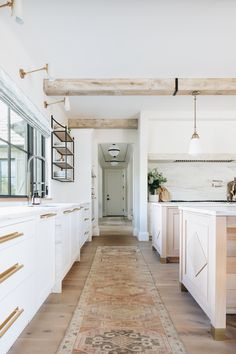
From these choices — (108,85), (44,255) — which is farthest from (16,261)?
(108,85)

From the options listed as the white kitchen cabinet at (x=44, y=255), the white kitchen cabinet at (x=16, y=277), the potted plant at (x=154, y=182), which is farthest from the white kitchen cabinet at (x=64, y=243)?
the potted plant at (x=154, y=182)

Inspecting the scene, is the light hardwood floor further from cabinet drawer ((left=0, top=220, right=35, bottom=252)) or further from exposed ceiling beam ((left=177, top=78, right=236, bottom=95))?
exposed ceiling beam ((left=177, top=78, right=236, bottom=95))

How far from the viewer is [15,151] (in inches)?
133

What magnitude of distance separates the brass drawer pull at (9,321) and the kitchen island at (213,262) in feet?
3.87

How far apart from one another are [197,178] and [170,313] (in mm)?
4483

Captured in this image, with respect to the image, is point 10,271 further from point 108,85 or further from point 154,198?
point 154,198

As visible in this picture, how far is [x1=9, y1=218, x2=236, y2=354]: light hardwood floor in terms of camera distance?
1827mm

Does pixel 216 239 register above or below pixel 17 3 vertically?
below

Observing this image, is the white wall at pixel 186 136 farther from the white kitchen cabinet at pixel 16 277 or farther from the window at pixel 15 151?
the white kitchen cabinet at pixel 16 277

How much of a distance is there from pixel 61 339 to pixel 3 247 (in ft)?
2.75

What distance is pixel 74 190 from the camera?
20.2ft

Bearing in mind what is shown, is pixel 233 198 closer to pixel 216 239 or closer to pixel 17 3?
pixel 216 239

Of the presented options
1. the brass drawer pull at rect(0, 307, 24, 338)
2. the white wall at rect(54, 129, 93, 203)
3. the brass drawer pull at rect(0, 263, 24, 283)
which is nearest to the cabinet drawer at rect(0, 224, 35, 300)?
the brass drawer pull at rect(0, 263, 24, 283)

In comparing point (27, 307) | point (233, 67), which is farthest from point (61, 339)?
point (233, 67)
